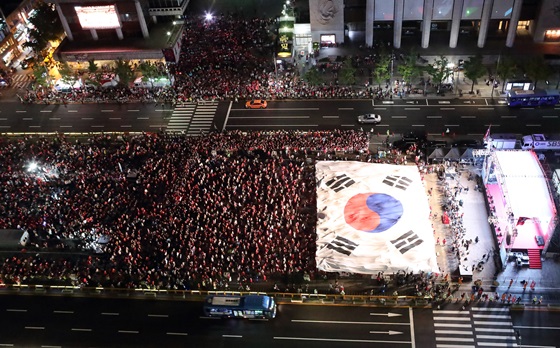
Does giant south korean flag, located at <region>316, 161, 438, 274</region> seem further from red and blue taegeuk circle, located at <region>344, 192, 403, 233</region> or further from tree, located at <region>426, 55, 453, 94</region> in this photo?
tree, located at <region>426, 55, 453, 94</region>

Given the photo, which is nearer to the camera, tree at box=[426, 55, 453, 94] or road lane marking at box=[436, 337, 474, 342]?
road lane marking at box=[436, 337, 474, 342]

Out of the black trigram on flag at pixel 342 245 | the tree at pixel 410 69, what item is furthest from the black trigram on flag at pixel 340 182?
the tree at pixel 410 69

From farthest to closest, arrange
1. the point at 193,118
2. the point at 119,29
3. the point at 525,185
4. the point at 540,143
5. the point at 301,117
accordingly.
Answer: the point at 119,29, the point at 193,118, the point at 301,117, the point at 540,143, the point at 525,185

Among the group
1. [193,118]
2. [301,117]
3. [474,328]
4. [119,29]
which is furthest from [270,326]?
[119,29]

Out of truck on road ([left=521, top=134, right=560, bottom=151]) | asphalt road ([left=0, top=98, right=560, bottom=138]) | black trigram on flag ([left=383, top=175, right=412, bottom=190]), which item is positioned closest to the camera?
black trigram on flag ([left=383, top=175, right=412, bottom=190])

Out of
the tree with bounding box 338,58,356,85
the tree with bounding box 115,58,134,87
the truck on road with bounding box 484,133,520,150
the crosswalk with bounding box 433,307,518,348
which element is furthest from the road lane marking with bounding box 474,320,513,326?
the tree with bounding box 115,58,134,87

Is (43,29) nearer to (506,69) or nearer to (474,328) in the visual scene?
(506,69)
